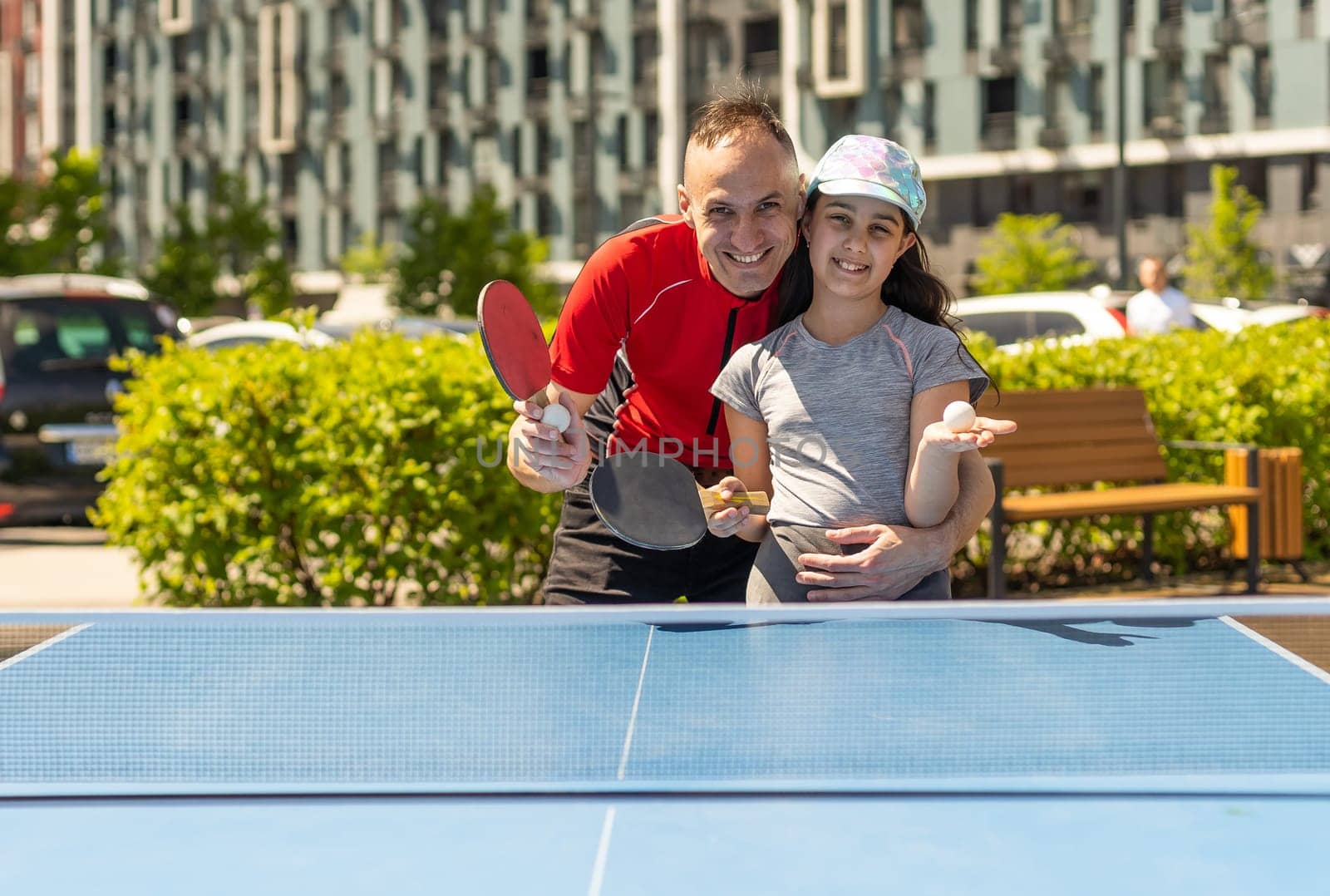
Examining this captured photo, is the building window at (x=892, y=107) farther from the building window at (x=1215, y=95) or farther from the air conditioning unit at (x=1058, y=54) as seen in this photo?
the building window at (x=1215, y=95)

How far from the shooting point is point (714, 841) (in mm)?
2236

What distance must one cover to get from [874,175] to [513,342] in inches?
27.1

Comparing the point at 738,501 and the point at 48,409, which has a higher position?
the point at 48,409

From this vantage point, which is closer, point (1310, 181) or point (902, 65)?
point (1310, 181)

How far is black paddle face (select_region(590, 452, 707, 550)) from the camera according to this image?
301 centimetres

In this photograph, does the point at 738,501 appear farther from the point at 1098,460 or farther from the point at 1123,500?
the point at 1098,460

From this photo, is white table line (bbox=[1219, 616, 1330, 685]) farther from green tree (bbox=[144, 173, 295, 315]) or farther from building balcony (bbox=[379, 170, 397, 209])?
building balcony (bbox=[379, 170, 397, 209])

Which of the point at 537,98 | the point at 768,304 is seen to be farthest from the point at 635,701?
the point at 537,98

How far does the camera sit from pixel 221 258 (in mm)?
61281

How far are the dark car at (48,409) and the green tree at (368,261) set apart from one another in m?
51.4

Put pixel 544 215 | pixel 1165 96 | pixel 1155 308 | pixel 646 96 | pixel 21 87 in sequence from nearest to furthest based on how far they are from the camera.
Result: 1. pixel 1155 308
2. pixel 1165 96
3. pixel 646 96
4. pixel 544 215
5. pixel 21 87

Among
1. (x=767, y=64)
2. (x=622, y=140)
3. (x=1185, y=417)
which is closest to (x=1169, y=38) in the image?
(x=767, y=64)

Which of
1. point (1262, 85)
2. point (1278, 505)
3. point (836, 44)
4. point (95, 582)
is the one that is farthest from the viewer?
point (836, 44)

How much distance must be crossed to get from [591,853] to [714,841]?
168mm
